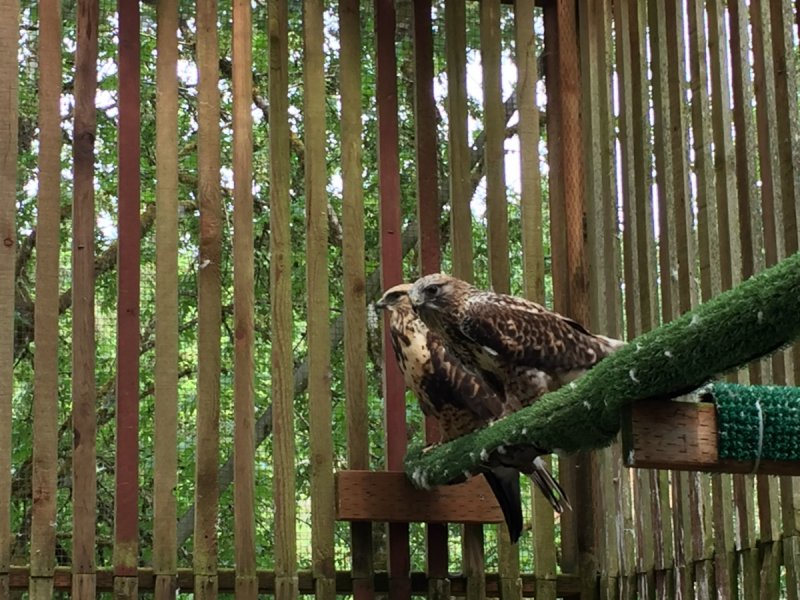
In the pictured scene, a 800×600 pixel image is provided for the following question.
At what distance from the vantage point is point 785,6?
353 cm

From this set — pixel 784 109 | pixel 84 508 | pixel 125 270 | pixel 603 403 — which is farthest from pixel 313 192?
pixel 603 403

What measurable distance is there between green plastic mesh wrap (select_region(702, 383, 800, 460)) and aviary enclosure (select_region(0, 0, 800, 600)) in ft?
3.02

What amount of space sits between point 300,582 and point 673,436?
1.96 m

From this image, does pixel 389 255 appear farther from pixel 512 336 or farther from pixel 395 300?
pixel 512 336

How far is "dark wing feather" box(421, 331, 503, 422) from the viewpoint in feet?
13.4

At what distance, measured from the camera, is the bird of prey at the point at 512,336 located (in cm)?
377

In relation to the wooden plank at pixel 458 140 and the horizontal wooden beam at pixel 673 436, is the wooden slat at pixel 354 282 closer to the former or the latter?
the wooden plank at pixel 458 140

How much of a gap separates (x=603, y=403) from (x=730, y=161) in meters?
1.43

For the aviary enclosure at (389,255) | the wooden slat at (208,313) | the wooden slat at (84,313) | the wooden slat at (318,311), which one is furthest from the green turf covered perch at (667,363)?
the wooden slat at (84,313)

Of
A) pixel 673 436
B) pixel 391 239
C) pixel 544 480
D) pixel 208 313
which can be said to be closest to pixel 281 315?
pixel 208 313

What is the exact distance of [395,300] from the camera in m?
4.23

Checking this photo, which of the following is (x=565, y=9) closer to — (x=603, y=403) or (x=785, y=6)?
(x=785, y=6)

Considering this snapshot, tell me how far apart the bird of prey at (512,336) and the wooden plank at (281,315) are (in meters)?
0.55

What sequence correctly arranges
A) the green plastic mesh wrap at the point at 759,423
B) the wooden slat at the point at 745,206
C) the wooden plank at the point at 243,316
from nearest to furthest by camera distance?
the green plastic mesh wrap at the point at 759,423 → the wooden slat at the point at 745,206 → the wooden plank at the point at 243,316
